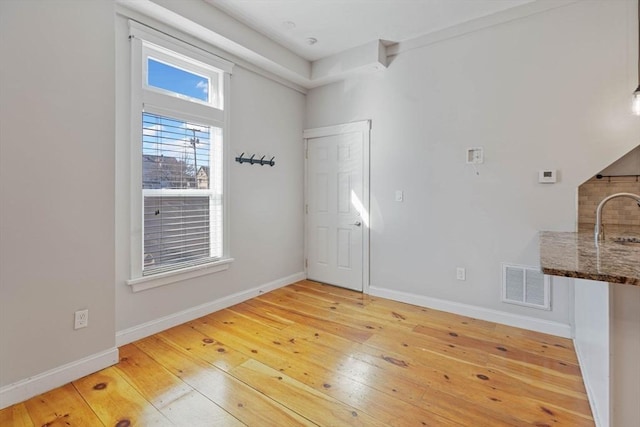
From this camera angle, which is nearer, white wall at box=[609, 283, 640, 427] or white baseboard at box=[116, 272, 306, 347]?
white wall at box=[609, 283, 640, 427]

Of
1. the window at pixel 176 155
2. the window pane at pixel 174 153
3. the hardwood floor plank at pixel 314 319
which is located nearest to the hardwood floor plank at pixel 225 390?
the window at pixel 176 155

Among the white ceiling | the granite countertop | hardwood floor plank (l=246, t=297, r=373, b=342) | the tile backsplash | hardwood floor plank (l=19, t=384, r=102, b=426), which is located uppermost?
the white ceiling

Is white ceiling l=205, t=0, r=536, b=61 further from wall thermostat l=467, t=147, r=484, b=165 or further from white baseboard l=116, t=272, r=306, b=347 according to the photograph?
white baseboard l=116, t=272, r=306, b=347

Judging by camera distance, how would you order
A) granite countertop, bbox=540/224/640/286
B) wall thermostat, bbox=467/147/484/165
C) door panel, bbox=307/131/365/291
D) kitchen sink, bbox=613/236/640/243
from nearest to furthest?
granite countertop, bbox=540/224/640/286, kitchen sink, bbox=613/236/640/243, wall thermostat, bbox=467/147/484/165, door panel, bbox=307/131/365/291

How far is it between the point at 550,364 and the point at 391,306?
1.45m

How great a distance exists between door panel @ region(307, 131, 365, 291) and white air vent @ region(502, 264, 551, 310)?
61.1 inches

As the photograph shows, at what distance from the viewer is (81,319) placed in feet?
6.64

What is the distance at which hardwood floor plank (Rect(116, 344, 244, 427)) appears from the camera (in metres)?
1.64

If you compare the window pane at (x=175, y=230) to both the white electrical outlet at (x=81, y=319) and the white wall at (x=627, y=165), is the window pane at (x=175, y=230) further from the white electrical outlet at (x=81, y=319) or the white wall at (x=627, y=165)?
the white wall at (x=627, y=165)

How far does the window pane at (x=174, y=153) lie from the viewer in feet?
8.59

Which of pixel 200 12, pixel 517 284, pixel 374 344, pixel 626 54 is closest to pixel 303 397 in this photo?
pixel 374 344

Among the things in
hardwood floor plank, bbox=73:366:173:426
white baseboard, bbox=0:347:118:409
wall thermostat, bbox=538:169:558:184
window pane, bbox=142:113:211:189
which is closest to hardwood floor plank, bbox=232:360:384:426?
hardwood floor plank, bbox=73:366:173:426

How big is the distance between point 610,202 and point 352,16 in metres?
2.84

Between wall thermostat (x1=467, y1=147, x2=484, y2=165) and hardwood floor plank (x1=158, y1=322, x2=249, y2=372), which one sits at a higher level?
wall thermostat (x1=467, y1=147, x2=484, y2=165)
